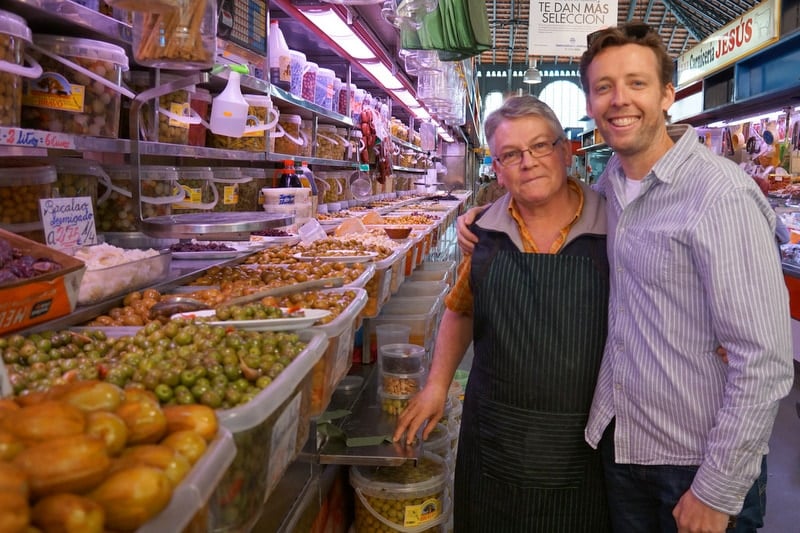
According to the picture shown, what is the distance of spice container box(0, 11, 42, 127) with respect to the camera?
1737 millimetres

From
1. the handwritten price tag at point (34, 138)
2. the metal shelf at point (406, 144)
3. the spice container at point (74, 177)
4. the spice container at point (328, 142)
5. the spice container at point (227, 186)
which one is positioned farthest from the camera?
the metal shelf at point (406, 144)

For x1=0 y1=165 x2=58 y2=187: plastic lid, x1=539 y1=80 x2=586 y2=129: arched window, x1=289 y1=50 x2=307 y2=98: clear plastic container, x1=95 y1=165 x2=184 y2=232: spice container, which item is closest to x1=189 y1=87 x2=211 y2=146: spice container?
x1=95 y1=165 x2=184 y2=232: spice container

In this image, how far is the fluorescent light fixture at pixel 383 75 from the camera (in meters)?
5.78

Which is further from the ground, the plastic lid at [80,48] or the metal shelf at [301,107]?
the metal shelf at [301,107]

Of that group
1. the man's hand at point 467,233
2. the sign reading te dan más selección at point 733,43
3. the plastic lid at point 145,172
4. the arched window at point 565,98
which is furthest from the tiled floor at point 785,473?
the arched window at point 565,98

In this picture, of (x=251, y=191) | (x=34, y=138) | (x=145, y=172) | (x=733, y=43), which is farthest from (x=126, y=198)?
(x=733, y=43)

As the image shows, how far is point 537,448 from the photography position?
→ 2.11 m

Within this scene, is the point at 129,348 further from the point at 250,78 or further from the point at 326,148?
the point at 326,148

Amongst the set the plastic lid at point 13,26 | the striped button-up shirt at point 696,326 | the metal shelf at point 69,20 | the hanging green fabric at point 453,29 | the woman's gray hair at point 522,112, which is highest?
the hanging green fabric at point 453,29

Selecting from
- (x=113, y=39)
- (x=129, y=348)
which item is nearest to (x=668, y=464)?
(x=129, y=348)

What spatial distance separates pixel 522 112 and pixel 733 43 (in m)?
7.03

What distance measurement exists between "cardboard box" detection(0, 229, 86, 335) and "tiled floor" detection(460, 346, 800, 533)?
3188mm

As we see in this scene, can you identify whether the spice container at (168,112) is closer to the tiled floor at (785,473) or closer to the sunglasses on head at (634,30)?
→ the sunglasses on head at (634,30)

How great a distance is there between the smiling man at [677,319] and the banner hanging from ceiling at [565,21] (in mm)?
4402
